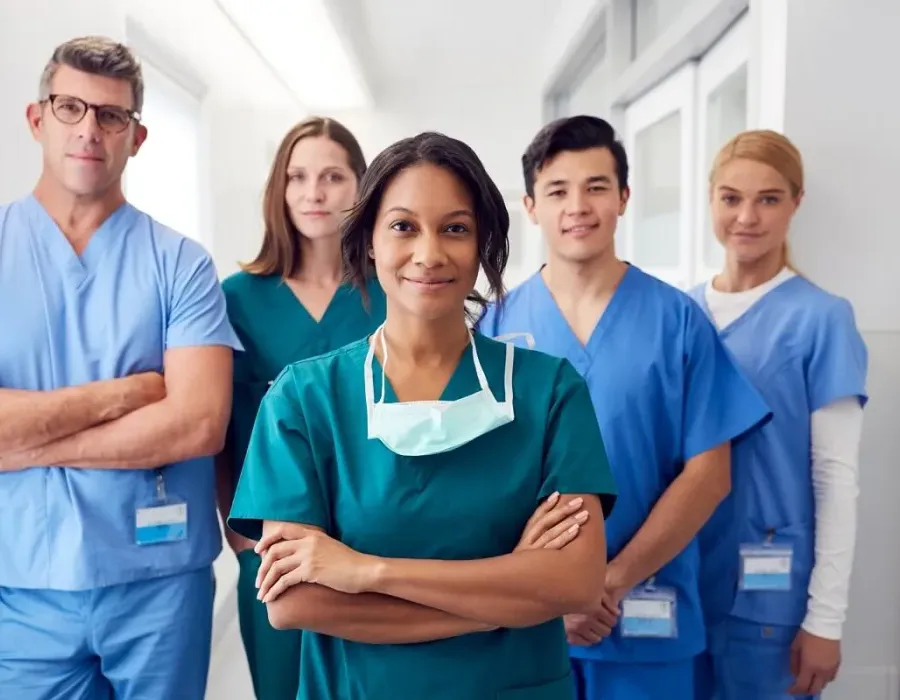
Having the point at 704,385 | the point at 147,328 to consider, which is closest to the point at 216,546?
the point at 147,328

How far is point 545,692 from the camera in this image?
103 centimetres

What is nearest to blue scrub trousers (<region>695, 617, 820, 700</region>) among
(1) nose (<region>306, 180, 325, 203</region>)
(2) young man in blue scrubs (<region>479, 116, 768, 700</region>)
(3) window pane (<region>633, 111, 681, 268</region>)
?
(2) young man in blue scrubs (<region>479, 116, 768, 700</region>)

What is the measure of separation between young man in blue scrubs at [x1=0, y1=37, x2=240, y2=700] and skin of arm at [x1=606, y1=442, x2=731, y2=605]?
2.37ft

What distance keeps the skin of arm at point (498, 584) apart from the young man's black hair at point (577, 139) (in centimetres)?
77

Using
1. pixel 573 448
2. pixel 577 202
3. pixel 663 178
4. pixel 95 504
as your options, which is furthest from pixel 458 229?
pixel 663 178

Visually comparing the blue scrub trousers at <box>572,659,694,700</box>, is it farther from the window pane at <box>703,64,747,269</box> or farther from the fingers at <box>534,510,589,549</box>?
the window pane at <box>703,64,747,269</box>

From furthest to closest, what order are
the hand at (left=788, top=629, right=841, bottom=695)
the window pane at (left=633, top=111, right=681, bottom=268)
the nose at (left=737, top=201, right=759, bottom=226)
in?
the window pane at (left=633, top=111, right=681, bottom=268), the nose at (left=737, top=201, right=759, bottom=226), the hand at (left=788, top=629, right=841, bottom=695)

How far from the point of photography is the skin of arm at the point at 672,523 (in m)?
1.33

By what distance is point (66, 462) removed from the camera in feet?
4.23

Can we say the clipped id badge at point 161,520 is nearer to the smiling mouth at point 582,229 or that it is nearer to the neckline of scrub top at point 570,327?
the neckline of scrub top at point 570,327

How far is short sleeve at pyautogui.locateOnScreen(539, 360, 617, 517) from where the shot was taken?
3.35ft

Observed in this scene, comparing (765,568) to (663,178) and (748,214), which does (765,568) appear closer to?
(748,214)

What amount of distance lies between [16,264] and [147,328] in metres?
0.24

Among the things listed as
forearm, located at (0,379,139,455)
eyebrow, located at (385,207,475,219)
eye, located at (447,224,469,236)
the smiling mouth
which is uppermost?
the smiling mouth
